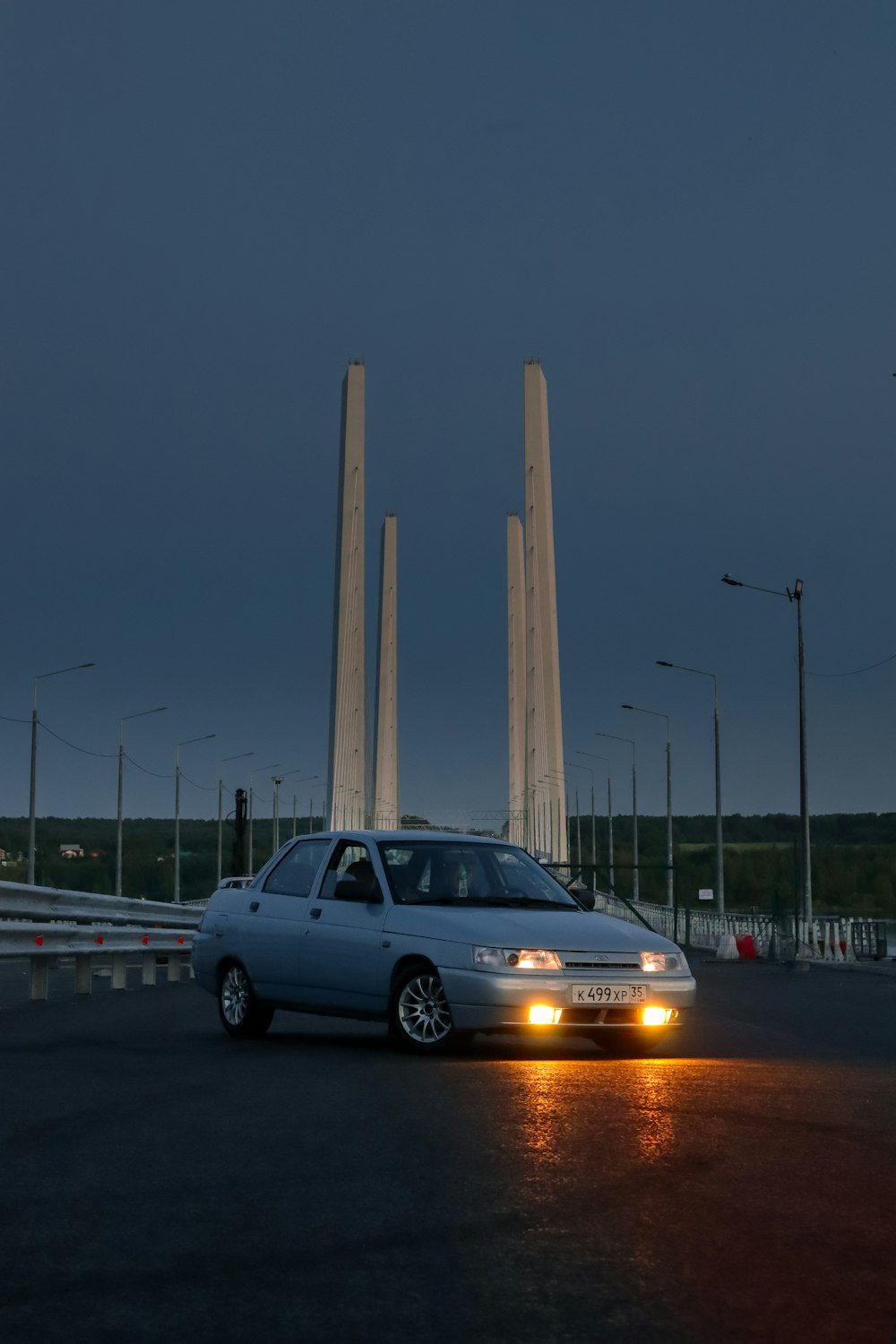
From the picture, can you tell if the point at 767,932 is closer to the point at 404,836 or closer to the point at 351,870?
the point at 404,836

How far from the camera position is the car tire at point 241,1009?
13852mm

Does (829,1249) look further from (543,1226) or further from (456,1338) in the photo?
(456,1338)

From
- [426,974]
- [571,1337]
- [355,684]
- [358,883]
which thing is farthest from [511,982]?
[355,684]

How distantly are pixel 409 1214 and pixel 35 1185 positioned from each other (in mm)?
1401

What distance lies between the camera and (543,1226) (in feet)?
18.6

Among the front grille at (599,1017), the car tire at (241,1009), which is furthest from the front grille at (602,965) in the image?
the car tire at (241,1009)

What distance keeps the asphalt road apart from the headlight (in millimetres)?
629

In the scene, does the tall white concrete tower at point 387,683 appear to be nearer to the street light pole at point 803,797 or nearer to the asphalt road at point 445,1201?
the street light pole at point 803,797

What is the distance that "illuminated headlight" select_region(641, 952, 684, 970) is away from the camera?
40.4 feet

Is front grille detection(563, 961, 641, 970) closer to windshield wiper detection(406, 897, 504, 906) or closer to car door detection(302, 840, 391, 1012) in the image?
windshield wiper detection(406, 897, 504, 906)

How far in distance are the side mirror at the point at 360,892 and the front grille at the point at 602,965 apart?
1639 millimetres

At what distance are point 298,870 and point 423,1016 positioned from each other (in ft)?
7.67

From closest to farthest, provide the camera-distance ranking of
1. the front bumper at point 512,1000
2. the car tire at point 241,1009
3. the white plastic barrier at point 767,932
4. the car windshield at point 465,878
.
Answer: the front bumper at point 512,1000 < the car windshield at point 465,878 < the car tire at point 241,1009 < the white plastic barrier at point 767,932

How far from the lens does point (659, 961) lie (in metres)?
12.4
